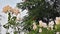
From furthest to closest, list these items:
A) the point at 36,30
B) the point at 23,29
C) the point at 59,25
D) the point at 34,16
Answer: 1. the point at 23,29
2. the point at 34,16
3. the point at 36,30
4. the point at 59,25

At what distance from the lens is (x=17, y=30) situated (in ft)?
6.57

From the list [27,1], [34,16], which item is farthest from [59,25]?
[27,1]

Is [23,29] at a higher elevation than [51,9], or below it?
below

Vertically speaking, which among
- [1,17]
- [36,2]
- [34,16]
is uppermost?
[36,2]

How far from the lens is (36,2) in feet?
5.89

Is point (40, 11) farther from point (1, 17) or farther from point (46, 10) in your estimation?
point (1, 17)

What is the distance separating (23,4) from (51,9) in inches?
11.8

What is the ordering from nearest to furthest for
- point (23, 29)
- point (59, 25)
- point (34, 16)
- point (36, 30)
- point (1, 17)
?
point (59, 25)
point (36, 30)
point (34, 16)
point (23, 29)
point (1, 17)

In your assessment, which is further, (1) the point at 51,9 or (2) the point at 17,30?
(2) the point at 17,30

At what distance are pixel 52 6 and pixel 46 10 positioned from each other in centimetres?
8

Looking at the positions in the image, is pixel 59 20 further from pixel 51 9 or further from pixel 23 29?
pixel 23 29

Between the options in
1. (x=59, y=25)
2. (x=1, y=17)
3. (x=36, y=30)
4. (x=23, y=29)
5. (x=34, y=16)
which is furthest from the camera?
(x=1, y=17)

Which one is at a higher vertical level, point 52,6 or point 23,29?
point 52,6

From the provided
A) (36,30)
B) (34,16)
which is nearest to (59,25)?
(36,30)
